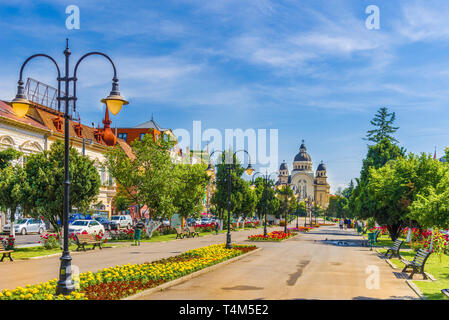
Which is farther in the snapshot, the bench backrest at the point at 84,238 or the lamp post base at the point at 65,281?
the bench backrest at the point at 84,238

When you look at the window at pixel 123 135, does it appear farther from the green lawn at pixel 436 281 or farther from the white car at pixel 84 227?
the green lawn at pixel 436 281

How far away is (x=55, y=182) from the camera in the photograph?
2684cm

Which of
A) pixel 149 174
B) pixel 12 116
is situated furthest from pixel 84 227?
pixel 12 116

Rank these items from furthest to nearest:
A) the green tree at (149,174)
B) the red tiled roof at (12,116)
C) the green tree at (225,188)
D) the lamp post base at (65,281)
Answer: the green tree at (225,188), the red tiled roof at (12,116), the green tree at (149,174), the lamp post base at (65,281)

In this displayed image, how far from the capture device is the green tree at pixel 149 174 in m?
37.7

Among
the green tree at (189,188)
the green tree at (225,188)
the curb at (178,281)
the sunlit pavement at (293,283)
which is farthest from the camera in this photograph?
the green tree at (225,188)

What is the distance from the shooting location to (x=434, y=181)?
32.1m

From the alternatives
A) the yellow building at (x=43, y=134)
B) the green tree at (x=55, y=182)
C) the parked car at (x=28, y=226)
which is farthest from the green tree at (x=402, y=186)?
the parked car at (x=28, y=226)

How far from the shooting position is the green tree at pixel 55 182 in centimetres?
2663

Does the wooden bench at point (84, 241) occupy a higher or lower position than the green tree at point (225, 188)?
lower

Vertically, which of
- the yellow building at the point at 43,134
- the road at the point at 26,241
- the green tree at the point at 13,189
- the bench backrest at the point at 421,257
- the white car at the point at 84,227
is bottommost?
the road at the point at 26,241

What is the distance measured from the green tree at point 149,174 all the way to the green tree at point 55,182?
31.1 feet

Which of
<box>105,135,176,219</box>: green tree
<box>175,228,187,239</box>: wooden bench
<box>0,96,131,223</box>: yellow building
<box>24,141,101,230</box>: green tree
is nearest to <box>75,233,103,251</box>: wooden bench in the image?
<box>24,141,101,230</box>: green tree
